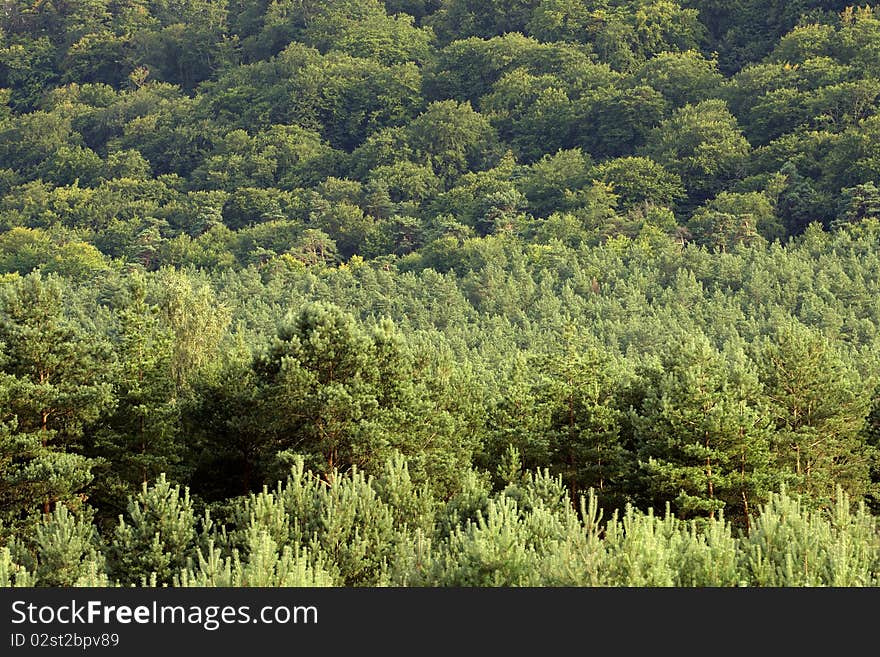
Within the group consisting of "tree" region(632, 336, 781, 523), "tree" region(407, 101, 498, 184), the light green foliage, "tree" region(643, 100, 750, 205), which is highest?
"tree" region(407, 101, 498, 184)

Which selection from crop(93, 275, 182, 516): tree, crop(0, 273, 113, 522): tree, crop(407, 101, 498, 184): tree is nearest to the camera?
crop(0, 273, 113, 522): tree

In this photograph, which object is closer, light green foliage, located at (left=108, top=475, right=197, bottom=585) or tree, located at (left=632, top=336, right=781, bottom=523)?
light green foliage, located at (left=108, top=475, right=197, bottom=585)

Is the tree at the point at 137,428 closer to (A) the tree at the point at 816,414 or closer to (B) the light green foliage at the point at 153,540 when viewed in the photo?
(B) the light green foliage at the point at 153,540

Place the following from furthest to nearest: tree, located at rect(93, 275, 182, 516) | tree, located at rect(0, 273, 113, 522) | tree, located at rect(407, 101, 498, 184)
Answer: tree, located at rect(407, 101, 498, 184)
tree, located at rect(93, 275, 182, 516)
tree, located at rect(0, 273, 113, 522)

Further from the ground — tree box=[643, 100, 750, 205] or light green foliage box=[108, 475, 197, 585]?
tree box=[643, 100, 750, 205]

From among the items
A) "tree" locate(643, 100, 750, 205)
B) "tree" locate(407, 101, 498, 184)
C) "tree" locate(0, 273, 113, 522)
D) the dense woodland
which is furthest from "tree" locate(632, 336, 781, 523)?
"tree" locate(407, 101, 498, 184)

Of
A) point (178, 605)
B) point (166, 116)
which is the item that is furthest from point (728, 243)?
point (166, 116)

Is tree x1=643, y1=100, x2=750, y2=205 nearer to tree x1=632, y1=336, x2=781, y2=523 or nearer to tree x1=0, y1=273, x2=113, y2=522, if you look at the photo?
tree x1=632, y1=336, x2=781, y2=523

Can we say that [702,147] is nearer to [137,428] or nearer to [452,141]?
[452,141]

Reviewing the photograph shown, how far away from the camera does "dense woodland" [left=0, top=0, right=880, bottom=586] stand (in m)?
23.7

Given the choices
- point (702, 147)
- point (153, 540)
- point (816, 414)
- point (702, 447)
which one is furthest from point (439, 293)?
point (153, 540)

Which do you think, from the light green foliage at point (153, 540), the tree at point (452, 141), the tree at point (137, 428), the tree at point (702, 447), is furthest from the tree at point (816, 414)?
the tree at point (452, 141)

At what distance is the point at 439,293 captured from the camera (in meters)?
83.8

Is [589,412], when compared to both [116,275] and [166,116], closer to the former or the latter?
[116,275]
